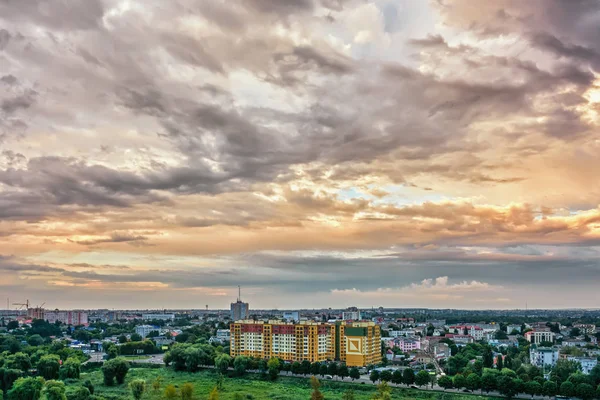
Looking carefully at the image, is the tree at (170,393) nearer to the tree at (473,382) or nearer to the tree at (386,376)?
the tree at (386,376)

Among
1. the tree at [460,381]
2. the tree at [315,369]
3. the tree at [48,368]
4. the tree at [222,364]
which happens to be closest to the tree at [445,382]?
the tree at [460,381]

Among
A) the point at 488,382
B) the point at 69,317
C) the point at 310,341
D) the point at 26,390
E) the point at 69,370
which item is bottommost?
the point at 69,317

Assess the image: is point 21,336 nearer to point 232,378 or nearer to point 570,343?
point 232,378

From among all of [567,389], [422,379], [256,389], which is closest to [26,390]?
[256,389]

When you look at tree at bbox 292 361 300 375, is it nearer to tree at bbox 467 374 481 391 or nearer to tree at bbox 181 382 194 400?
tree at bbox 181 382 194 400

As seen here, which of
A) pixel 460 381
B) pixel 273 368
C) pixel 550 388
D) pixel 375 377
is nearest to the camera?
pixel 550 388

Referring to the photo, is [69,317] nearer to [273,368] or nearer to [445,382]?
[273,368]

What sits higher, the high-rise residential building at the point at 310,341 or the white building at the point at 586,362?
the high-rise residential building at the point at 310,341
